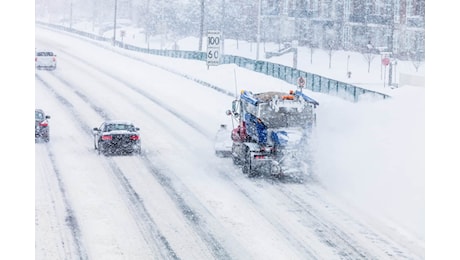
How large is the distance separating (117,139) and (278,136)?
23.9 feet

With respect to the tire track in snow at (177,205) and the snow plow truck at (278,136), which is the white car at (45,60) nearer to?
the tire track in snow at (177,205)

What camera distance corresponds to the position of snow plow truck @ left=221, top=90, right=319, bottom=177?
24.0 meters

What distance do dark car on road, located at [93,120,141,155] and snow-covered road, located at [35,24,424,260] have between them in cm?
47

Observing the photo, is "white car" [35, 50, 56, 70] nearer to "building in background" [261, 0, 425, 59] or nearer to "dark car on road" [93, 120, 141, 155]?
"dark car on road" [93, 120, 141, 155]

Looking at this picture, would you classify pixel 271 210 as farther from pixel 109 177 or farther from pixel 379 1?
pixel 379 1

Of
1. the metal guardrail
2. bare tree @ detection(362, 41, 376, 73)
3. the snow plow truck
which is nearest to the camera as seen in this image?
the snow plow truck

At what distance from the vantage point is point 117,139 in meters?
27.9

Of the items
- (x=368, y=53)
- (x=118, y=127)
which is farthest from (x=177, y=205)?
(x=368, y=53)

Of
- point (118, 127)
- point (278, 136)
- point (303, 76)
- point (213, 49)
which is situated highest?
point (213, 49)

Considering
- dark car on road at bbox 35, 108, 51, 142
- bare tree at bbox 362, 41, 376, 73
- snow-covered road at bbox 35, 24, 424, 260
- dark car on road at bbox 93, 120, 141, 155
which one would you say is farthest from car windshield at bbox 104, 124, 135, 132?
bare tree at bbox 362, 41, 376, 73

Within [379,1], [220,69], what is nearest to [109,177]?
[220,69]

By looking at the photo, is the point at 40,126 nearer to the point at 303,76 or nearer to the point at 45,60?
the point at 303,76

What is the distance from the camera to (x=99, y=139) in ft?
92.5
